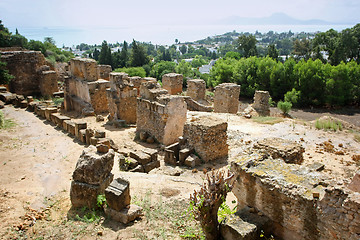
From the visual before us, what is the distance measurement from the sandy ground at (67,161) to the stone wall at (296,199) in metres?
0.94

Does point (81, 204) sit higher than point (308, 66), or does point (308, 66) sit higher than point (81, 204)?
point (308, 66)

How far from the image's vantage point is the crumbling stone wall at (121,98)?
1267 centimetres

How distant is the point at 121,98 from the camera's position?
12680 mm

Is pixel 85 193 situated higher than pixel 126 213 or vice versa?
pixel 85 193

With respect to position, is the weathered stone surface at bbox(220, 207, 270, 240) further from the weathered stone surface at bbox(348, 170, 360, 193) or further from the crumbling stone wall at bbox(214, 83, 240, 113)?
the crumbling stone wall at bbox(214, 83, 240, 113)

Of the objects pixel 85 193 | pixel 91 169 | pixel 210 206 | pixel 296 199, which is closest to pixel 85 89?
pixel 91 169

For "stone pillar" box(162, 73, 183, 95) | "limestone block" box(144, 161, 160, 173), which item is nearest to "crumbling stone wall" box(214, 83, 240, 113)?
"stone pillar" box(162, 73, 183, 95)

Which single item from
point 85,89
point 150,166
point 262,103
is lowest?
point 150,166

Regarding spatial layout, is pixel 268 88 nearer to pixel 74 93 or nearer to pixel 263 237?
pixel 74 93

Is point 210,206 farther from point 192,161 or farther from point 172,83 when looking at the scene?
point 172,83

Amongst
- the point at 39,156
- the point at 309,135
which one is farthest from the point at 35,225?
the point at 309,135

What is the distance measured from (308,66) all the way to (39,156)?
923 inches

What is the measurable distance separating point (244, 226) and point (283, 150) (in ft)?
14.0

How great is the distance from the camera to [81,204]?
540 centimetres
